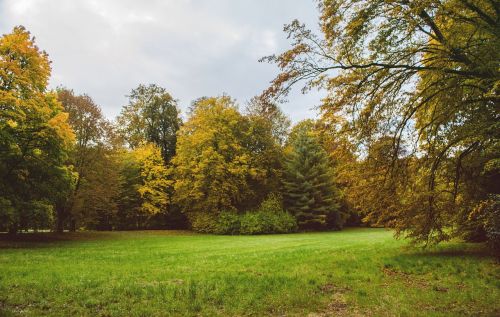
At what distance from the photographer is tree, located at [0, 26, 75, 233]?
20.6 metres

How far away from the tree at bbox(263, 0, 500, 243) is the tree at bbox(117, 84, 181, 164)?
145 feet

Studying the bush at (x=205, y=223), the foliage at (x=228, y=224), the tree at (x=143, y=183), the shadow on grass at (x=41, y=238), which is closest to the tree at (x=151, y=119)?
the tree at (x=143, y=183)

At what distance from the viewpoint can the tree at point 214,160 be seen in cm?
3991

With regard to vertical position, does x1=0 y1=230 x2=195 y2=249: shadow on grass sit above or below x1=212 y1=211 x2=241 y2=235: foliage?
below

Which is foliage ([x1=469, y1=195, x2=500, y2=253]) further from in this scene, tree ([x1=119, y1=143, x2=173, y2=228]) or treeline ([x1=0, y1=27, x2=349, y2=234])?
tree ([x1=119, y1=143, x2=173, y2=228])

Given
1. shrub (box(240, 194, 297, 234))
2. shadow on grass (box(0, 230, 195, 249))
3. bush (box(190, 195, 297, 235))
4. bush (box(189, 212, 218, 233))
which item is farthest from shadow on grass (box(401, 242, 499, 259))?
bush (box(189, 212, 218, 233))

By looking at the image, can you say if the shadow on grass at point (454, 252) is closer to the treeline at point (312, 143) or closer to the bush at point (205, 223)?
the treeline at point (312, 143)

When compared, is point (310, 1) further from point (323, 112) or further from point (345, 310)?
point (345, 310)

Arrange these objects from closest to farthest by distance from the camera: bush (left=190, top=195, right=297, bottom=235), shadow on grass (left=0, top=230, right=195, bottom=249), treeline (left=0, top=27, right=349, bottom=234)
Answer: shadow on grass (left=0, top=230, right=195, bottom=249)
treeline (left=0, top=27, right=349, bottom=234)
bush (left=190, top=195, right=297, bottom=235)

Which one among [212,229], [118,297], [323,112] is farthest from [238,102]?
[118,297]

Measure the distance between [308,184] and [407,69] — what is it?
35698 millimetres

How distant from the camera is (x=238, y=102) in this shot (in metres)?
43.9

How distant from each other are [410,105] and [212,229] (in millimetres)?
32583

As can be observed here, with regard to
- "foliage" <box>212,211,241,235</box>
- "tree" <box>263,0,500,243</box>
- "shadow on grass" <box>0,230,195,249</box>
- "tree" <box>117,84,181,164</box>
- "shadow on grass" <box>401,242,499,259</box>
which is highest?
"tree" <box>117,84,181,164</box>
